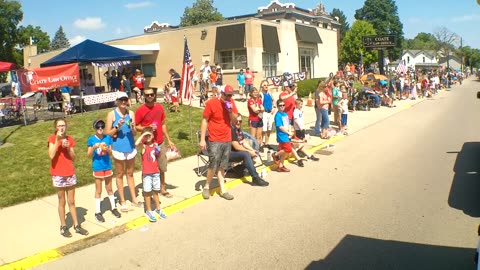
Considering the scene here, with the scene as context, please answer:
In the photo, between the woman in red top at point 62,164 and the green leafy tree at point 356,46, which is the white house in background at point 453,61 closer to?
the green leafy tree at point 356,46

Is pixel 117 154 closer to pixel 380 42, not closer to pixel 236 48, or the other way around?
pixel 236 48

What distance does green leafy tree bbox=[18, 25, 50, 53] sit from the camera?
2594 inches

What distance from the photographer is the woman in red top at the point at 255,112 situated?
32.9 feet

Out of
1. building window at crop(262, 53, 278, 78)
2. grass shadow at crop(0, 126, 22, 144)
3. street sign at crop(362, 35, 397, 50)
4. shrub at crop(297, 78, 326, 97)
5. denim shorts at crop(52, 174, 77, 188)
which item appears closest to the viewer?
Answer: denim shorts at crop(52, 174, 77, 188)

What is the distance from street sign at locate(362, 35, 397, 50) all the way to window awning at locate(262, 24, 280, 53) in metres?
7.86

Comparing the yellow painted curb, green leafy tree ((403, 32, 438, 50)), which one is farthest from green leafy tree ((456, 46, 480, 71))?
the yellow painted curb

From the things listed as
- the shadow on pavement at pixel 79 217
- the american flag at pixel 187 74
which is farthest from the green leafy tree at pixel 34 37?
the shadow on pavement at pixel 79 217

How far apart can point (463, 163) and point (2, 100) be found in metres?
15.8

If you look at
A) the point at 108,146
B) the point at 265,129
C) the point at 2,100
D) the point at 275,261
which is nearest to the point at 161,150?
the point at 108,146

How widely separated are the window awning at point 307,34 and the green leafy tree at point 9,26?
48.5m

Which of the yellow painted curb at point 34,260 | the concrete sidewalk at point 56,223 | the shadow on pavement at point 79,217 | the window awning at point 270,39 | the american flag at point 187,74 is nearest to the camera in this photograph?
the yellow painted curb at point 34,260

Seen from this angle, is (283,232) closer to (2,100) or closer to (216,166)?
(216,166)

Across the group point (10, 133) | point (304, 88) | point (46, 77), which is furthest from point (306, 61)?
point (10, 133)

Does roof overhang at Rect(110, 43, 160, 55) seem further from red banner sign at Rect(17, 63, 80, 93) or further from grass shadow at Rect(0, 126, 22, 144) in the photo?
grass shadow at Rect(0, 126, 22, 144)
